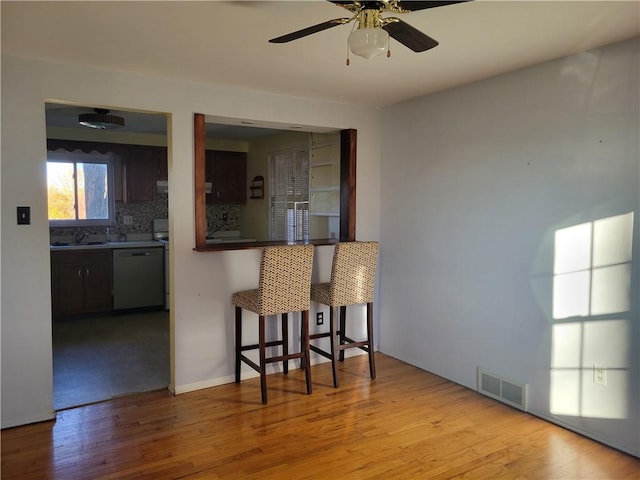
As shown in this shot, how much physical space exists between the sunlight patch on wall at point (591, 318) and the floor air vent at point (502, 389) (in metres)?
0.21

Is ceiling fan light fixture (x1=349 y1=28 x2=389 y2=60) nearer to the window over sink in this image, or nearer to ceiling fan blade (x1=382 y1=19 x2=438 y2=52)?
ceiling fan blade (x1=382 y1=19 x2=438 y2=52)

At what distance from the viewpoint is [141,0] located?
2070 millimetres

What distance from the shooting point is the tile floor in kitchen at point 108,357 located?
141 inches

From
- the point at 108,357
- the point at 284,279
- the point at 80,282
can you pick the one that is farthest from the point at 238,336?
the point at 80,282

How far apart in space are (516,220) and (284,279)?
5.43 feet

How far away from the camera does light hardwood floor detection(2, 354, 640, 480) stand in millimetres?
2549

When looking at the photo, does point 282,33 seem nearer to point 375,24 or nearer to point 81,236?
point 375,24

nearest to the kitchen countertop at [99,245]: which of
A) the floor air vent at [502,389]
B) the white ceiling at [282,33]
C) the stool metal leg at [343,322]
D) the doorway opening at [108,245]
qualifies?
the doorway opening at [108,245]

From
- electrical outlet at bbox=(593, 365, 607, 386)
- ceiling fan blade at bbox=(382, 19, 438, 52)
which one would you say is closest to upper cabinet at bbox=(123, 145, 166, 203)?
ceiling fan blade at bbox=(382, 19, 438, 52)

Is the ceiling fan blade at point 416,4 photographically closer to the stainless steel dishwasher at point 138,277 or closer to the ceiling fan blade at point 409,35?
the ceiling fan blade at point 409,35

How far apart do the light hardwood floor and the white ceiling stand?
2.29 meters

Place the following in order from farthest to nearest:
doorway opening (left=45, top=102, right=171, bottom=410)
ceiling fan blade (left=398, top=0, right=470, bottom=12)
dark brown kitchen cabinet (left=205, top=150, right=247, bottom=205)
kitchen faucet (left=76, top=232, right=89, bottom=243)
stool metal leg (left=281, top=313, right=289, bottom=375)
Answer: dark brown kitchen cabinet (left=205, top=150, right=247, bottom=205), kitchen faucet (left=76, top=232, right=89, bottom=243), doorway opening (left=45, top=102, right=171, bottom=410), stool metal leg (left=281, top=313, right=289, bottom=375), ceiling fan blade (left=398, top=0, right=470, bottom=12)

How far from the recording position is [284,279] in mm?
3416

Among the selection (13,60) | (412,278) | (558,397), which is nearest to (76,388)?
(13,60)
